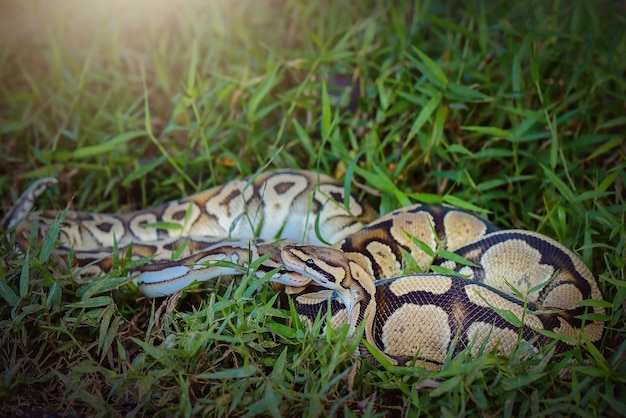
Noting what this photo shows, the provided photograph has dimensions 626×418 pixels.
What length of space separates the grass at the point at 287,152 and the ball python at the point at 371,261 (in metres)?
0.18

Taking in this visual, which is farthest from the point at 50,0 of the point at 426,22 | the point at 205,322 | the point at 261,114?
the point at 205,322

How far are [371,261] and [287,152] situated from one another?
1.79 meters

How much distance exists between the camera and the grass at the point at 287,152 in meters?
3.05

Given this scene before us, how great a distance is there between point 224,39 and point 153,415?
14.9 feet

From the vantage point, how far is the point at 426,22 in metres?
5.89

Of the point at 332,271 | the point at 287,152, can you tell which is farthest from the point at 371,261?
the point at 287,152

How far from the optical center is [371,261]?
402cm

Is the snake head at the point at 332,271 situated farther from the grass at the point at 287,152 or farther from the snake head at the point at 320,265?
the grass at the point at 287,152

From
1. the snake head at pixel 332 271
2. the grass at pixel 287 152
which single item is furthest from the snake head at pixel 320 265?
the grass at pixel 287 152

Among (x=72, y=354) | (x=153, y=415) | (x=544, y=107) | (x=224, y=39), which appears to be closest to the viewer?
(x=153, y=415)

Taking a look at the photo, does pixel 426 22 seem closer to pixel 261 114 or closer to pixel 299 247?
pixel 261 114

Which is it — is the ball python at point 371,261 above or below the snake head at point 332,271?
below

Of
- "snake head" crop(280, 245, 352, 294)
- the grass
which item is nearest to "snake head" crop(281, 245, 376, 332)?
"snake head" crop(280, 245, 352, 294)

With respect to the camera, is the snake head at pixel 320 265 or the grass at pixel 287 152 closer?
the grass at pixel 287 152
